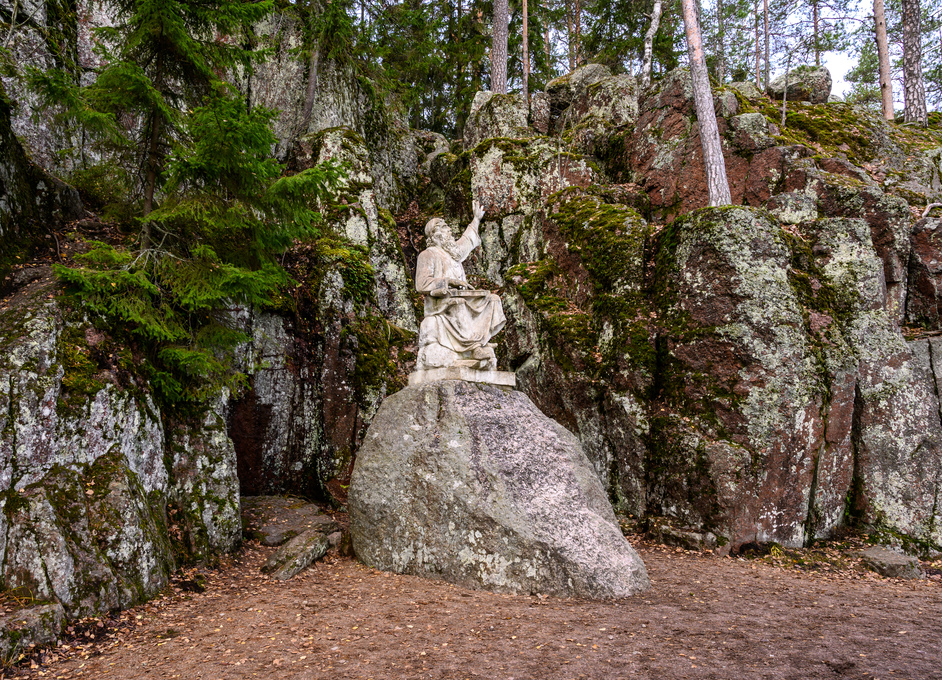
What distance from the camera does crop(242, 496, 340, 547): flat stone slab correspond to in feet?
23.1

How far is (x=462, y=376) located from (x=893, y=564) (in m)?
6.05

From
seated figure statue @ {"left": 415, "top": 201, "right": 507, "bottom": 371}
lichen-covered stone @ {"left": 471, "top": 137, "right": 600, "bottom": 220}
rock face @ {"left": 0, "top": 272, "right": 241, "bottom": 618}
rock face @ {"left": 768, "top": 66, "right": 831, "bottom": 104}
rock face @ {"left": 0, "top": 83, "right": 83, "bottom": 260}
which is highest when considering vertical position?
rock face @ {"left": 768, "top": 66, "right": 831, "bottom": 104}

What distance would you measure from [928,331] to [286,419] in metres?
10.9

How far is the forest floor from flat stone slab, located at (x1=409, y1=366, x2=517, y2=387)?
2.34m

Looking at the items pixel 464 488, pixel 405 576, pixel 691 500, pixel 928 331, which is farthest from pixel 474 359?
pixel 928 331

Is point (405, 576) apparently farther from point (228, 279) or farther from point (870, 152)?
point (870, 152)

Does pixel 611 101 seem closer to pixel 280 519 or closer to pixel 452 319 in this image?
pixel 452 319

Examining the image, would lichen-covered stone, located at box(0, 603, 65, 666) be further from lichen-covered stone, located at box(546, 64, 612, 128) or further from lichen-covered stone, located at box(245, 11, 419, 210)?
lichen-covered stone, located at box(546, 64, 612, 128)

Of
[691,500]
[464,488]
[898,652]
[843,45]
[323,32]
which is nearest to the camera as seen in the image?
[898,652]

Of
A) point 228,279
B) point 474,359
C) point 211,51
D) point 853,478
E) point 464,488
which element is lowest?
point 853,478

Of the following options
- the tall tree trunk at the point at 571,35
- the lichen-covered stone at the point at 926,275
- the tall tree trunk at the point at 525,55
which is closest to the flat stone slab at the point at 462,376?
the lichen-covered stone at the point at 926,275

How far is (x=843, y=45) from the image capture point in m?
17.5

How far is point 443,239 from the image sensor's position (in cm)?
730

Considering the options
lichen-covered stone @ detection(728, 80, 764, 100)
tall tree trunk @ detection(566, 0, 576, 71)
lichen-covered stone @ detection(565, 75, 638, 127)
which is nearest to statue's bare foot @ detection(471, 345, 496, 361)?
lichen-covered stone @ detection(565, 75, 638, 127)
